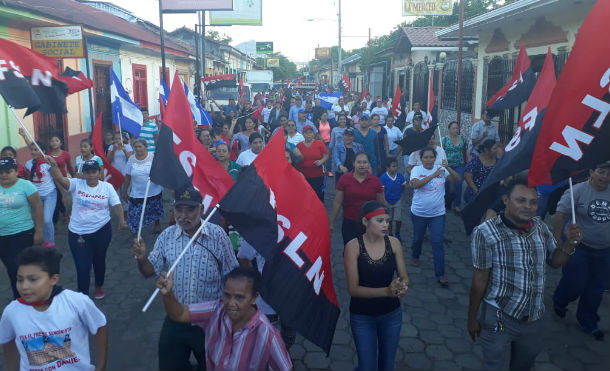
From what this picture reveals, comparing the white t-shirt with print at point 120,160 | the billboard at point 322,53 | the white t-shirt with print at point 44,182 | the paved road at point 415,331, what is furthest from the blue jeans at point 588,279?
the billboard at point 322,53

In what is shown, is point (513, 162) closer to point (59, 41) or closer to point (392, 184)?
point (392, 184)

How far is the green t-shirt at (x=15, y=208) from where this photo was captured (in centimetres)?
481

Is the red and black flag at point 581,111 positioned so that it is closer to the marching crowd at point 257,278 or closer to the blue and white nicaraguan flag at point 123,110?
the marching crowd at point 257,278

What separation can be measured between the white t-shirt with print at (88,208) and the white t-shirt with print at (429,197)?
3.43 metres

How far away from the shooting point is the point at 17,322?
2752 mm

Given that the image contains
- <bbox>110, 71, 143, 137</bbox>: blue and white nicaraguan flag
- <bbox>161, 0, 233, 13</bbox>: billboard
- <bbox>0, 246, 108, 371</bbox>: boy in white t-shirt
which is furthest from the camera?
<bbox>161, 0, 233, 13</bbox>: billboard

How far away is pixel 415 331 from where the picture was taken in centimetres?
497

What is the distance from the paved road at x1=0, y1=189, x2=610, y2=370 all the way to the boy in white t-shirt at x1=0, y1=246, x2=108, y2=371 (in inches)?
60.9

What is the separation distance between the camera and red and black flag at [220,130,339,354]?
301cm

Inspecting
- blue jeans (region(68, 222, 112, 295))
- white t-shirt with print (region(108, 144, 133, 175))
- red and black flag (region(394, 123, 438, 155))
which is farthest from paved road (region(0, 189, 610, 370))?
white t-shirt with print (region(108, 144, 133, 175))

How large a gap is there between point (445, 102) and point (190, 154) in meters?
17.5

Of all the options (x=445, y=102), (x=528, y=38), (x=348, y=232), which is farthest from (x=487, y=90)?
(x=348, y=232)

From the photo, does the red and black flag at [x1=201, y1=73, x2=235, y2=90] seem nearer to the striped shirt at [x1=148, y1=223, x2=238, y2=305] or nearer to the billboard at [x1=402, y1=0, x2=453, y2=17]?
the billboard at [x1=402, y1=0, x2=453, y2=17]

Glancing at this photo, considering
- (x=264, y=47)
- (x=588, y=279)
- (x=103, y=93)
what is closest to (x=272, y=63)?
(x=264, y=47)
